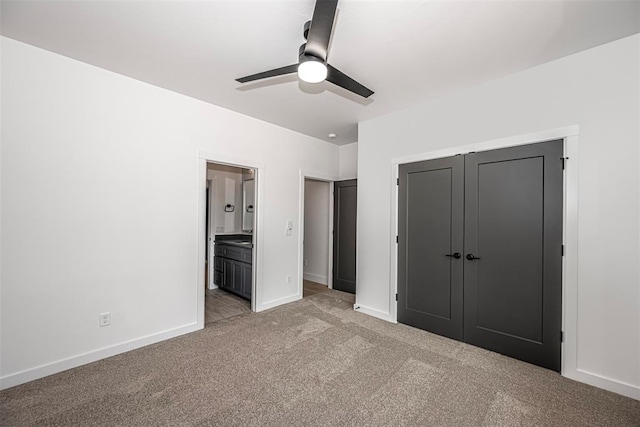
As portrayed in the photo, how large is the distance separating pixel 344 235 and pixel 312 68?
3393 mm

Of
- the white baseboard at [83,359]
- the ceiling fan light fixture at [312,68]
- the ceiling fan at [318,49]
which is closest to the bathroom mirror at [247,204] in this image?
the white baseboard at [83,359]

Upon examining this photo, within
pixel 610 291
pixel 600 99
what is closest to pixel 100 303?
pixel 610 291

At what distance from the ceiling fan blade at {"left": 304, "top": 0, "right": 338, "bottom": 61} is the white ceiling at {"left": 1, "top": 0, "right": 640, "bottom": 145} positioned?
319 mm

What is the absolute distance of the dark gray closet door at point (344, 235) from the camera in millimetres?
4730

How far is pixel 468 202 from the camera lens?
9.61 feet

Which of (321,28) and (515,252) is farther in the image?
(515,252)

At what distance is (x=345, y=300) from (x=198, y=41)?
3759mm

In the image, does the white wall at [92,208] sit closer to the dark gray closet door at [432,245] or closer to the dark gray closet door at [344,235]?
the dark gray closet door at [344,235]

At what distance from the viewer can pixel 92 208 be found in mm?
2525

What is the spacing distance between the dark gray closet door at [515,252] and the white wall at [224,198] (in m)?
4.18

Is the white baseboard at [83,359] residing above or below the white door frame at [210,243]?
below

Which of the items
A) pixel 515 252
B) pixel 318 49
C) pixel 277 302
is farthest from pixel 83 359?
pixel 515 252

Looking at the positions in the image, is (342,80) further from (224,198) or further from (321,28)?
(224,198)

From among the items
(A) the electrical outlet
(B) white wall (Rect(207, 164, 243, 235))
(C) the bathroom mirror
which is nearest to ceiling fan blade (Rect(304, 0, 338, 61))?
(A) the electrical outlet
